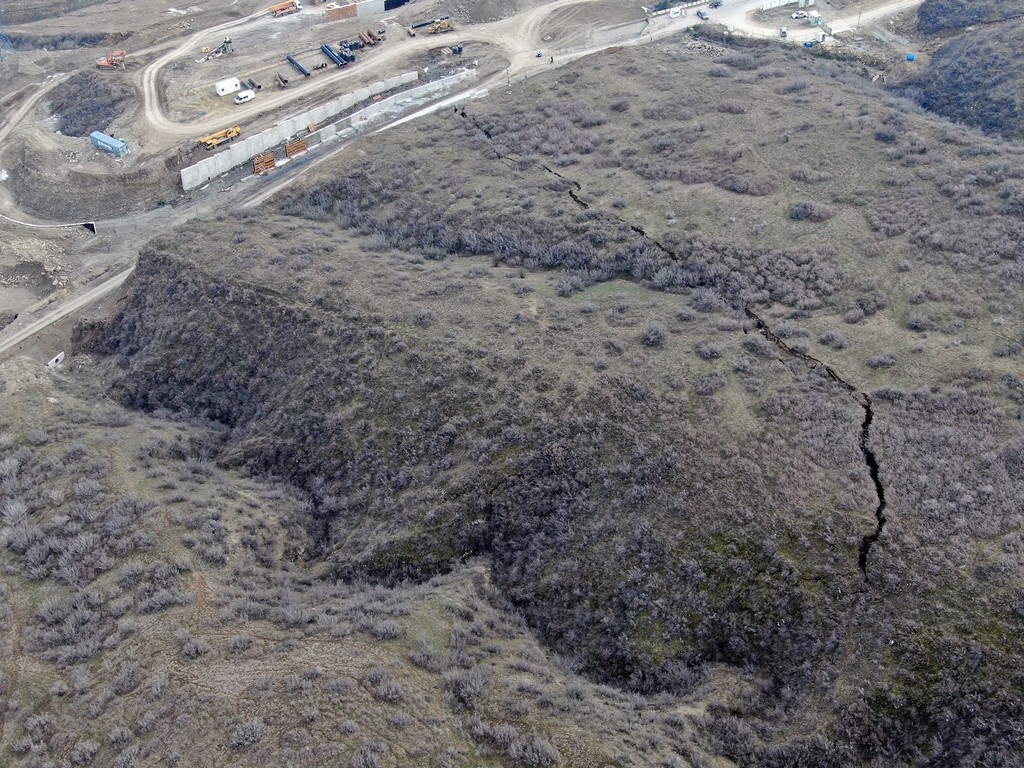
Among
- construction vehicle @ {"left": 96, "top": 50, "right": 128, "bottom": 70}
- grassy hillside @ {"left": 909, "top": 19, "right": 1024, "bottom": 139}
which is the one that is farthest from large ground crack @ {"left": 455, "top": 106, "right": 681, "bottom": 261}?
construction vehicle @ {"left": 96, "top": 50, "right": 128, "bottom": 70}

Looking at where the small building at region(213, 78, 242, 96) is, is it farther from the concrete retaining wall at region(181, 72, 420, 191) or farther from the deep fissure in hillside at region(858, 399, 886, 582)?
the deep fissure in hillside at region(858, 399, 886, 582)

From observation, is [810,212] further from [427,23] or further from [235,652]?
[427,23]

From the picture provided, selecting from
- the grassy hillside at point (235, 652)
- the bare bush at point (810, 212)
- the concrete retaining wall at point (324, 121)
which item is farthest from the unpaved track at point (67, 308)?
the bare bush at point (810, 212)

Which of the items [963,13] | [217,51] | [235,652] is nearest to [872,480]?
[235,652]

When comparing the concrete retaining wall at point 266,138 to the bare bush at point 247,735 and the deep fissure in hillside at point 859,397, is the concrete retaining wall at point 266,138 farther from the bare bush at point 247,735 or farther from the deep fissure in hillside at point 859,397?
the bare bush at point 247,735

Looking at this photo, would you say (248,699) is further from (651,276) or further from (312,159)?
(312,159)

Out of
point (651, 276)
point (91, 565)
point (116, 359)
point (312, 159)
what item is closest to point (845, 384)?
point (651, 276)
